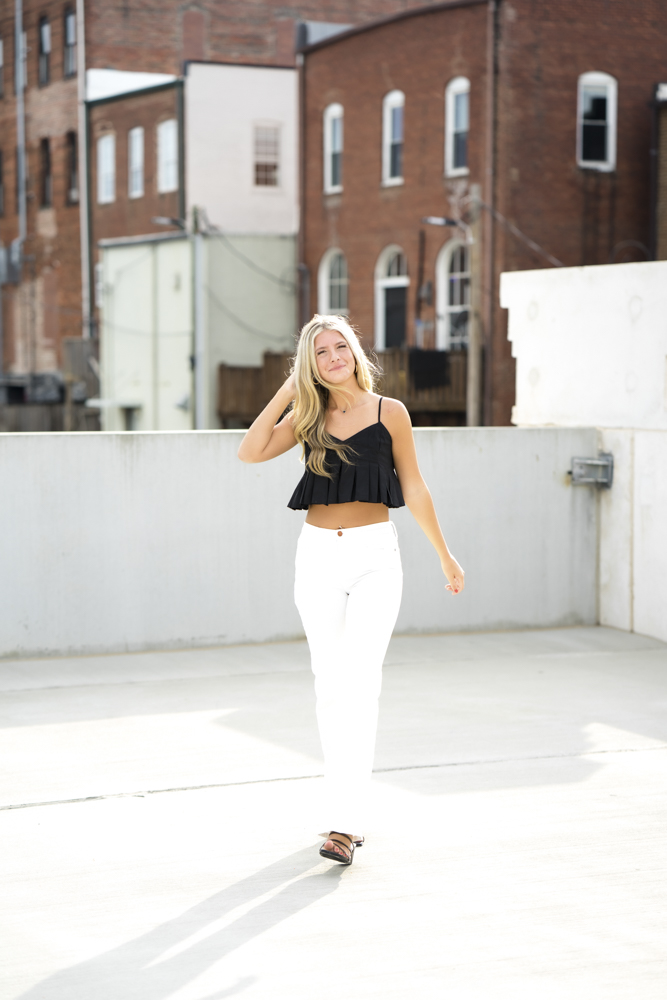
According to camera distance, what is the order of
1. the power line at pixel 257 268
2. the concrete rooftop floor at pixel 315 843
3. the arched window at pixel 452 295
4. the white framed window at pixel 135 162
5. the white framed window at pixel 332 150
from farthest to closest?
the white framed window at pixel 135 162 < the power line at pixel 257 268 < the white framed window at pixel 332 150 < the arched window at pixel 452 295 < the concrete rooftop floor at pixel 315 843

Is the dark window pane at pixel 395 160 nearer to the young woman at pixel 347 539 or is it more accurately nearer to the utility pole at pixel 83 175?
the utility pole at pixel 83 175

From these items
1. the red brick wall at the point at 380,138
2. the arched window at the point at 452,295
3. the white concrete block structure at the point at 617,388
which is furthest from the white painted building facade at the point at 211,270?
the white concrete block structure at the point at 617,388

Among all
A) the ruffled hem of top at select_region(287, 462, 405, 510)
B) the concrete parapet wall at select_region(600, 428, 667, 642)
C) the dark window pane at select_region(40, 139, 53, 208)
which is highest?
the dark window pane at select_region(40, 139, 53, 208)

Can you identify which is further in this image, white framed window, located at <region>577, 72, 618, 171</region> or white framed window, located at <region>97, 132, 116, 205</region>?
white framed window, located at <region>97, 132, 116, 205</region>

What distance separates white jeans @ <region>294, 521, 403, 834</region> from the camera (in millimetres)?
4758

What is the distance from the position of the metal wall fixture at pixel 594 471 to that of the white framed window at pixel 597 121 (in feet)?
74.7

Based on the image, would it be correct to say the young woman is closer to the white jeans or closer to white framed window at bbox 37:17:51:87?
the white jeans

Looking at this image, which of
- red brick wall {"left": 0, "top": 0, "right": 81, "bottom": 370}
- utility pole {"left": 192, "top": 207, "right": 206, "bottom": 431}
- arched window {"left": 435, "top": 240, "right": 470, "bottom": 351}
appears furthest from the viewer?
red brick wall {"left": 0, "top": 0, "right": 81, "bottom": 370}

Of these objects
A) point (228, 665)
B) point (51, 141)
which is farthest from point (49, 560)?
point (51, 141)

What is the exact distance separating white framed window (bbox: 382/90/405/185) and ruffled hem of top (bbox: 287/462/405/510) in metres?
29.1

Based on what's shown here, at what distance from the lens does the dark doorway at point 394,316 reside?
1324 inches

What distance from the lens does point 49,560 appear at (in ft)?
27.7

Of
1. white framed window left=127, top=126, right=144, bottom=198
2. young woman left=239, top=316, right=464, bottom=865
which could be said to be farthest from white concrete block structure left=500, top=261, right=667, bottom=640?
white framed window left=127, top=126, right=144, bottom=198

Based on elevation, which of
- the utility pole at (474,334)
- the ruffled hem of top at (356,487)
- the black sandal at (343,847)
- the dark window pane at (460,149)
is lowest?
the black sandal at (343,847)
